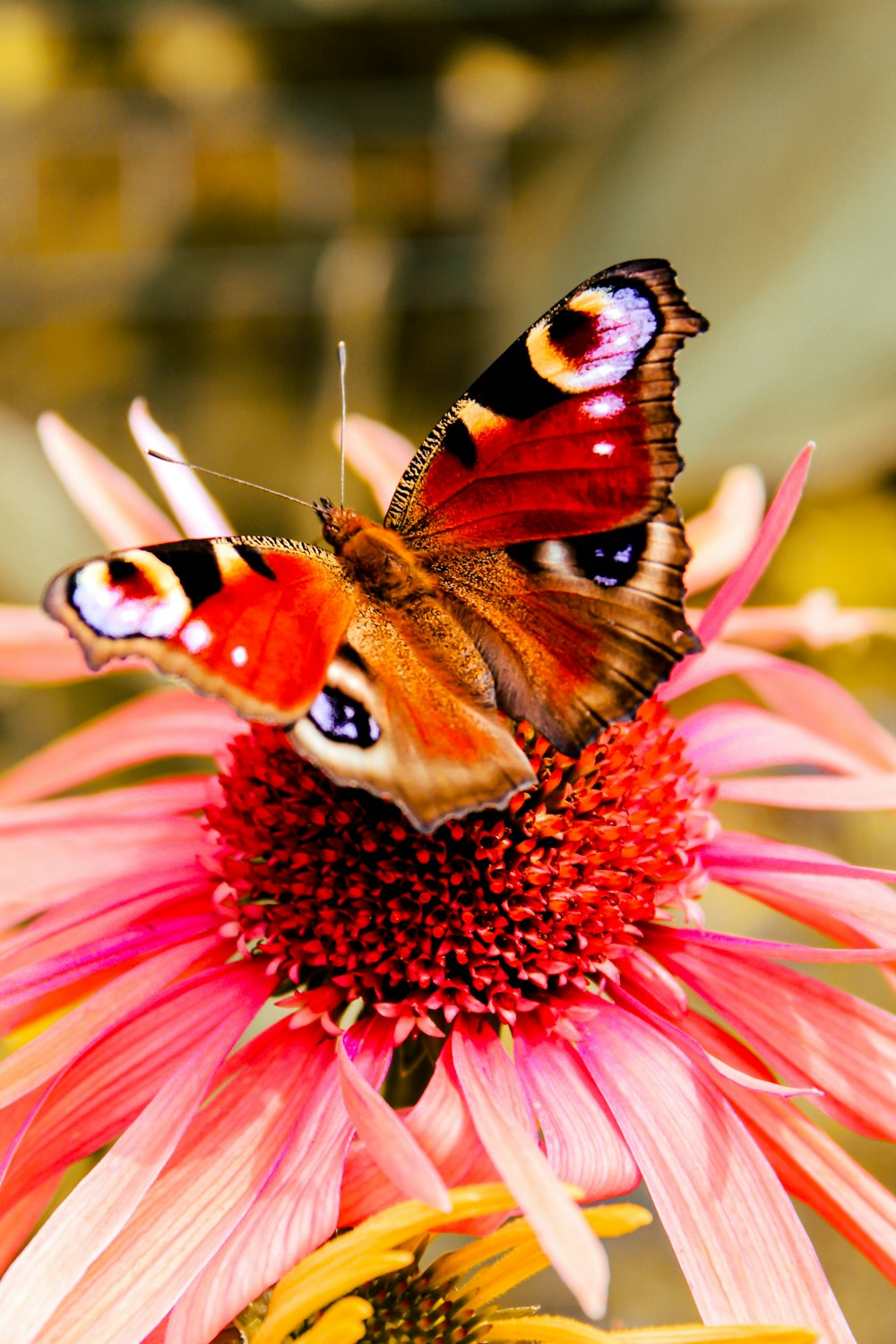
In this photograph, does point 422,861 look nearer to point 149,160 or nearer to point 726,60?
point 726,60

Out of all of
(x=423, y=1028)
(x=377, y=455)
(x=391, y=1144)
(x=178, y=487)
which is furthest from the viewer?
(x=377, y=455)

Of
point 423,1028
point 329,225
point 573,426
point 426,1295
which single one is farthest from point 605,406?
point 329,225

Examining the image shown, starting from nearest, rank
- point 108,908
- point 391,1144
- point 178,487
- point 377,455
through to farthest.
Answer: point 391,1144
point 108,908
point 178,487
point 377,455

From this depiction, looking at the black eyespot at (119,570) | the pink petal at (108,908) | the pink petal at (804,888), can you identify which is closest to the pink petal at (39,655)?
the pink petal at (108,908)

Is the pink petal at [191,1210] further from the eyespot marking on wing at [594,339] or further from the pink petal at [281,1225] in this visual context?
the eyespot marking on wing at [594,339]

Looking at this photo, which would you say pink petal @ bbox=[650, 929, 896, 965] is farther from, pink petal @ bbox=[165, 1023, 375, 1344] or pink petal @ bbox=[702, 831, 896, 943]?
pink petal @ bbox=[165, 1023, 375, 1344]

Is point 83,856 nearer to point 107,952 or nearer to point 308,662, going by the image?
point 107,952
